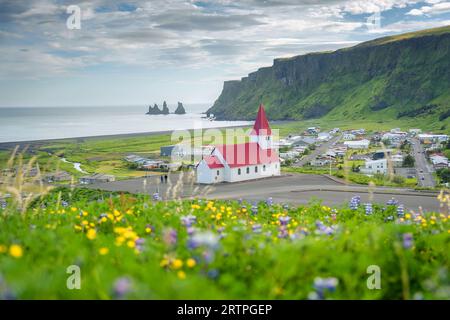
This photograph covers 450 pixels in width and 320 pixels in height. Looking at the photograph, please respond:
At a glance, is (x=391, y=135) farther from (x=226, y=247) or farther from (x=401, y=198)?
(x=226, y=247)

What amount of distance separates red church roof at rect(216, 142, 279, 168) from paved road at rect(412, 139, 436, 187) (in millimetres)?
21361

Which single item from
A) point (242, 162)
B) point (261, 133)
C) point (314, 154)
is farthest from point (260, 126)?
point (314, 154)

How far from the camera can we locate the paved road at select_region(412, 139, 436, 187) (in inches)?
2441

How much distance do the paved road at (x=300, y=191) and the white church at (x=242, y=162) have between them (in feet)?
5.38

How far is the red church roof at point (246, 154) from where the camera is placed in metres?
47.8

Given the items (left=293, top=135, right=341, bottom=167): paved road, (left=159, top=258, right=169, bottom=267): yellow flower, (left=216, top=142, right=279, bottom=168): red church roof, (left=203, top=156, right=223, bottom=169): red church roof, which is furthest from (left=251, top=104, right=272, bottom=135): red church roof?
(left=159, top=258, right=169, bottom=267): yellow flower

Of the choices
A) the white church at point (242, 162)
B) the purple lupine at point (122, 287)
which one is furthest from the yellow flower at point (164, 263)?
the white church at point (242, 162)

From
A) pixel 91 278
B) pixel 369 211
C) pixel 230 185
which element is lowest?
pixel 230 185

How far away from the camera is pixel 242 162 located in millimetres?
48219

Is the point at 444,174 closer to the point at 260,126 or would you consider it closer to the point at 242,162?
the point at 260,126

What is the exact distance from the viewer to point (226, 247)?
191 inches

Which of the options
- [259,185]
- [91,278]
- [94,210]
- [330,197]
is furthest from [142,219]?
[259,185]

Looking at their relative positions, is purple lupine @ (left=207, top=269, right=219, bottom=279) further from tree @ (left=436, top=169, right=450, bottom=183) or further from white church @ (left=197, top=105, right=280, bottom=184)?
tree @ (left=436, top=169, right=450, bottom=183)
